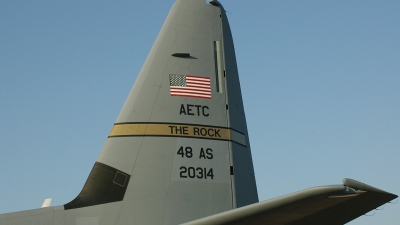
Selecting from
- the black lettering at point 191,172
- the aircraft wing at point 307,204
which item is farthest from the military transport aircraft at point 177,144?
the aircraft wing at point 307,204

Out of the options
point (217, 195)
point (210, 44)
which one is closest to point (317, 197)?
point (217, 195)

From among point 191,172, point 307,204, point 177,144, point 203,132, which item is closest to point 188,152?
point 177,144

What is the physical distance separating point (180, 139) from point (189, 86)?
1043 millimetres

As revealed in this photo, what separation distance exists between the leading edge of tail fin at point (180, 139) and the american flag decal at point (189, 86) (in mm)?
17

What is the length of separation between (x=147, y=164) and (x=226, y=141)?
4.66 feet

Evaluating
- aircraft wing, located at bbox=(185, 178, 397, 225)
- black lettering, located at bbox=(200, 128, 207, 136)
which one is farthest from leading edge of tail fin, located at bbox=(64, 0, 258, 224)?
aircraft wing, located at bbox=(185, 178, 397, 225)

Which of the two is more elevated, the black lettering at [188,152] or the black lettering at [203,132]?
the black lettering at [203,132]

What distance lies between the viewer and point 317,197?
5281mm

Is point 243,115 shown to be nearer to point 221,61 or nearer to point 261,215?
point 221,61

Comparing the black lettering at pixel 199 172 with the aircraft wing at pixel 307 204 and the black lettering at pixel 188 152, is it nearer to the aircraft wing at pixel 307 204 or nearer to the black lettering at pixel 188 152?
the black lettering at pixel 188 152

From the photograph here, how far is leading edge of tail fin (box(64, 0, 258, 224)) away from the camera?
25.3ft

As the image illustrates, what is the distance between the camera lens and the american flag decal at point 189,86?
874 centimetres

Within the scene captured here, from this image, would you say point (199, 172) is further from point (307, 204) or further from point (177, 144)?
point (307, 204)

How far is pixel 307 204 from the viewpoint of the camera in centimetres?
538
